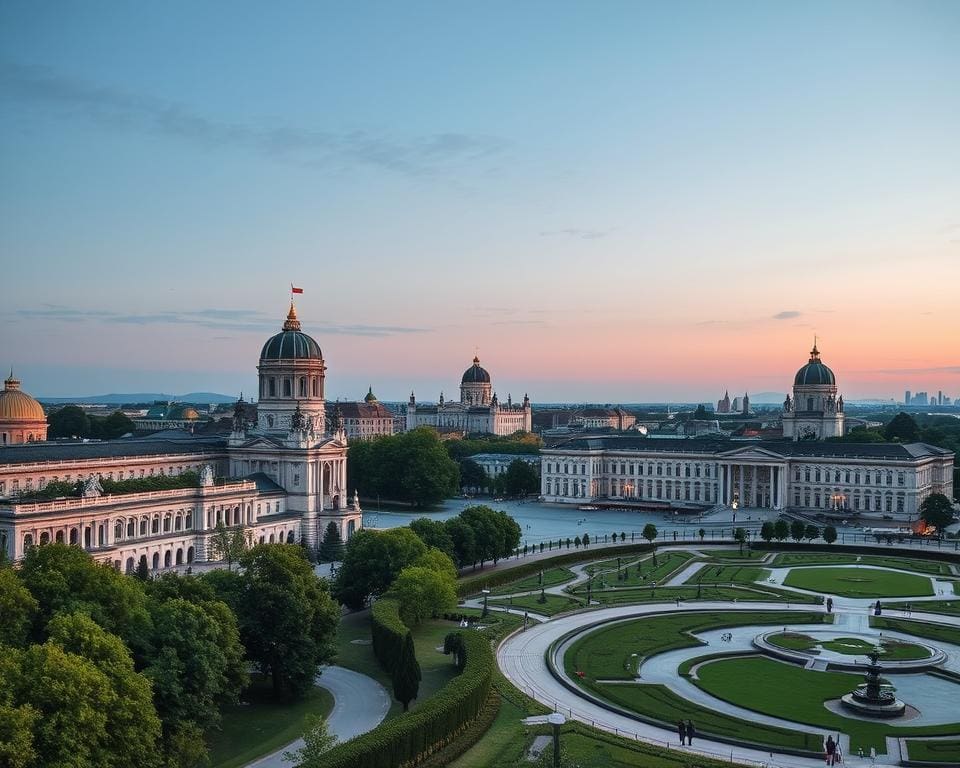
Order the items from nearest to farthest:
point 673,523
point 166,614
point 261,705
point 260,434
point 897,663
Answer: point 166,614 < point 261,705 < point 897,663 < point 260,434 < point 673,523

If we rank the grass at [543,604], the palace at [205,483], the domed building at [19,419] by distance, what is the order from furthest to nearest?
the domed building at [19,419] → the palace at [205,483] → the grass at [543,604]

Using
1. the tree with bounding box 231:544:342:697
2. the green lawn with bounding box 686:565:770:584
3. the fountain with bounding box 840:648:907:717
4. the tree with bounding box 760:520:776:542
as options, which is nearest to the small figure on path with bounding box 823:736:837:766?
the fountain with bounding box 840:648:907:717

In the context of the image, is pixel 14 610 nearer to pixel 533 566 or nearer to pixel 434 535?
pixel 434 535

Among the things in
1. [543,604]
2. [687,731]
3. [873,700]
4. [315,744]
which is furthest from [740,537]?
[315,744]

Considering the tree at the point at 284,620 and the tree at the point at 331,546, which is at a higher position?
the tree at the point at 284,620

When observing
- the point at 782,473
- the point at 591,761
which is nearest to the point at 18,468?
the point at 591,761

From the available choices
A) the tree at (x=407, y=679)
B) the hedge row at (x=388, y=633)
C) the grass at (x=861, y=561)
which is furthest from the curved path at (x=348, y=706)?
the grass at (x=861, y=561)

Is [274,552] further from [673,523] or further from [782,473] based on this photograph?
[782,473]

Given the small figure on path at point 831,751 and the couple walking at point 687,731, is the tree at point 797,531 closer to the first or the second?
the couple walking at point 687,731
